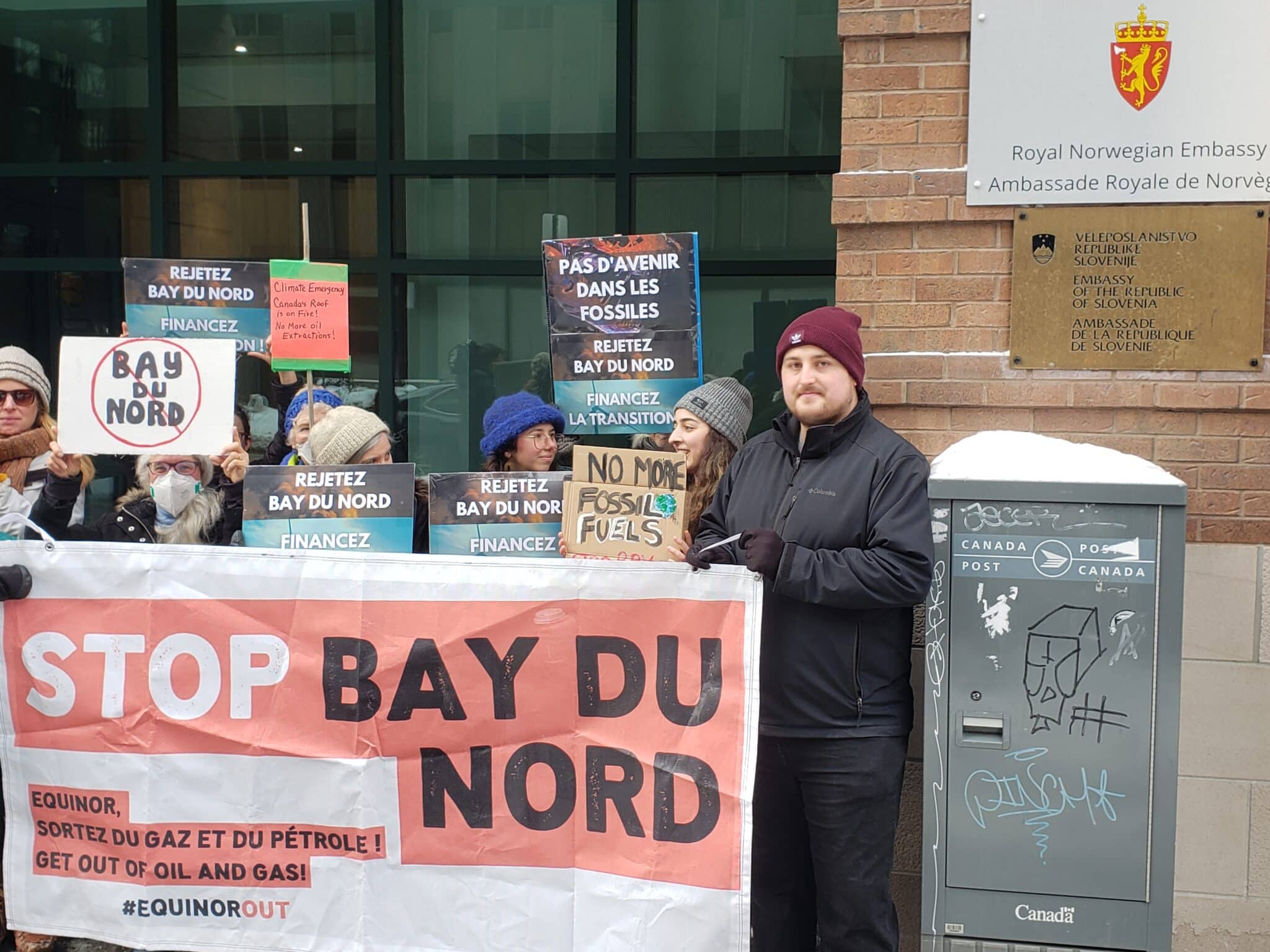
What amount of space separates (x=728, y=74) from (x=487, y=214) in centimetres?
147

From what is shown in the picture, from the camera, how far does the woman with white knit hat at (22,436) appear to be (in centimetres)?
442

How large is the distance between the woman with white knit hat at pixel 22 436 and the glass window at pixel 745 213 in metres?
3.00

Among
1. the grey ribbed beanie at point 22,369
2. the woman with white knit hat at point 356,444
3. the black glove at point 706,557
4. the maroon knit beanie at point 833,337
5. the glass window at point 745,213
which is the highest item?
the glass window at point 745,213

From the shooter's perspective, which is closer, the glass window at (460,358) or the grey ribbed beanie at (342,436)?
the grey ribbed beanie at (342,436)

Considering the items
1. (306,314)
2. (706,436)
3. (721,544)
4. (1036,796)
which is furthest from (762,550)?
(306,314)

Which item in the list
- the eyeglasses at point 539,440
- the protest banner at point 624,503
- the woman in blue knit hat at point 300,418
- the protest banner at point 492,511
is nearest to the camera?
the protest banner at point 624,503

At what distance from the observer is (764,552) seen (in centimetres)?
314

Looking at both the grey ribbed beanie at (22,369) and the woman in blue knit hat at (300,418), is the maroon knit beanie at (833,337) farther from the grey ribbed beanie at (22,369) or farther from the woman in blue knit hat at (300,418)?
the grey ribbed beanie at (22,369)

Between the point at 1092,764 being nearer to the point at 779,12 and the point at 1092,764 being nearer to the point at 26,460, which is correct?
the point at 26,460

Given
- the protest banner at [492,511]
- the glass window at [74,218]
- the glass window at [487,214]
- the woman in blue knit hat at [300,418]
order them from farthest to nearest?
the glass window at [74,218]
the glass window at [487,214]
the woman in blue knit hat at [300,418]
the protest banner at [492,511]

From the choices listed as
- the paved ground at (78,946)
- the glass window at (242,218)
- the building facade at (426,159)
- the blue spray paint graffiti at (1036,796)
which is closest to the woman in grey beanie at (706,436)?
the blue spray paint graffiti at (1036,796)

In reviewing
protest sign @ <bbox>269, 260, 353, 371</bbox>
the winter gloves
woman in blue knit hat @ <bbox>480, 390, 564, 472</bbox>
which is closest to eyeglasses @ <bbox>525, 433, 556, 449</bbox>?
woman in blue knit hat @ <bbox>480, 390, 564, 472</bbox>

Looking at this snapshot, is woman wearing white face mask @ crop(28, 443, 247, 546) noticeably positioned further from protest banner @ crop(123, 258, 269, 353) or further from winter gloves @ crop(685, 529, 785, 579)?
winter gloves @ crop(685, 529, 785, 579)

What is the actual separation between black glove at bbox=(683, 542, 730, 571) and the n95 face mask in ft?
6.52
